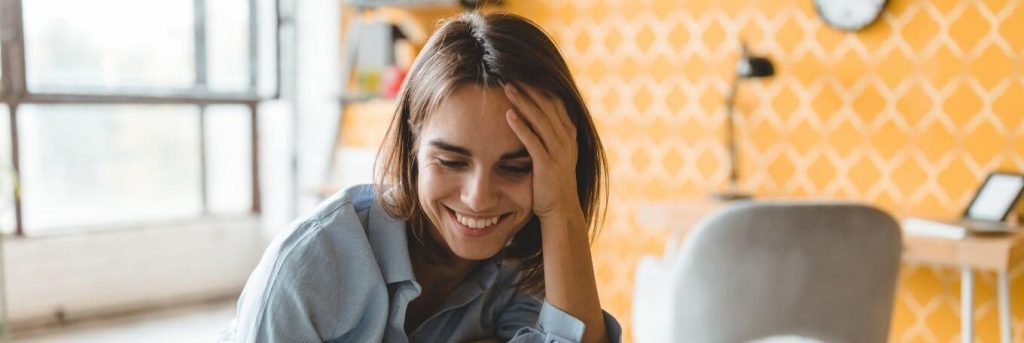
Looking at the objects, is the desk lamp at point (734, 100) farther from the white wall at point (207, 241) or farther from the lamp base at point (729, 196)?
the white wall at point (207, 241)

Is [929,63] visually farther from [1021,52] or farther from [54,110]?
[54,110]

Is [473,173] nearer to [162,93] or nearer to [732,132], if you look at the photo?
[732,132]

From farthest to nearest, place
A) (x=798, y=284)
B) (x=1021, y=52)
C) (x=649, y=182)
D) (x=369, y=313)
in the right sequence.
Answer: (x=649, y=182), (x=1021, y=52), (x=798, y=284), (x=369, y=313)

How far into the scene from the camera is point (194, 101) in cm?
411

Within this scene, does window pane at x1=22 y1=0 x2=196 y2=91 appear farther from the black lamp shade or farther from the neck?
the neck

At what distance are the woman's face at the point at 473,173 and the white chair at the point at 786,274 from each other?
2.98ft

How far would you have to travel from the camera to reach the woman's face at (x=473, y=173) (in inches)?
41.0

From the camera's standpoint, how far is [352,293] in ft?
3.38

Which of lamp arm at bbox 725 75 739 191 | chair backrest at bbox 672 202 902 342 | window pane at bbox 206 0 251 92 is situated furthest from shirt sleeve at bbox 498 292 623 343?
window pane at bbox 206 0 251 92

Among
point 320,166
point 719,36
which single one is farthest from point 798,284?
point 320,166

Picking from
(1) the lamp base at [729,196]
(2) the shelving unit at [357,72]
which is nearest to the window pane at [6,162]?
(2) the shelving unit at [357,72]

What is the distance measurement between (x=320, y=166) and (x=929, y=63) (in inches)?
111

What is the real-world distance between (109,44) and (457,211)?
335 cm

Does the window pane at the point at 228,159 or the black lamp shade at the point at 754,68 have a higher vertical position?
the black lamp shade at the point at 754,68
